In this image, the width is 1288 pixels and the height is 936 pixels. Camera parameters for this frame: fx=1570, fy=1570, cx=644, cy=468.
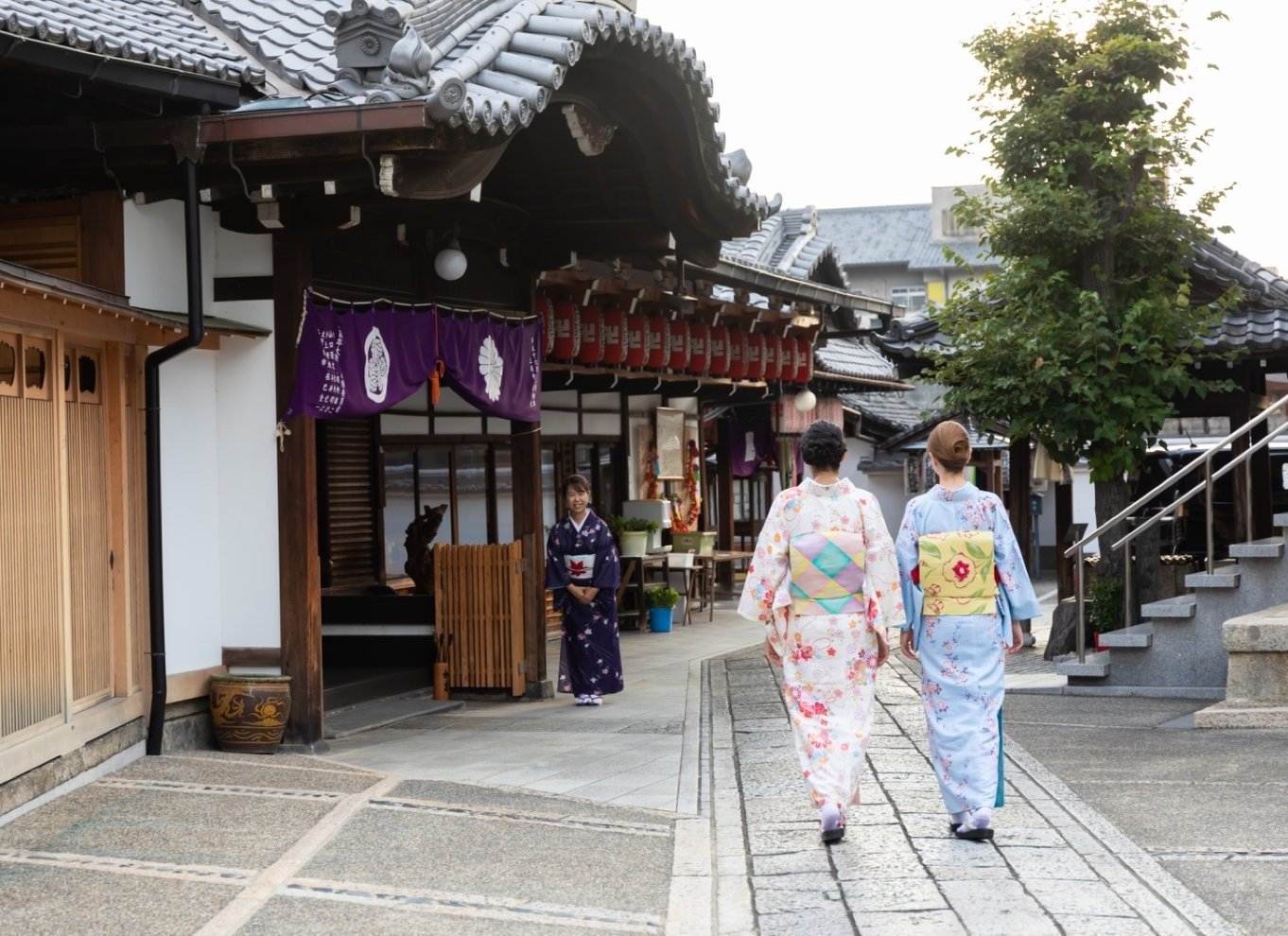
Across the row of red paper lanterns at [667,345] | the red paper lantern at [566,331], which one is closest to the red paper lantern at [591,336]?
the row of red paper lanterns at [667,345]

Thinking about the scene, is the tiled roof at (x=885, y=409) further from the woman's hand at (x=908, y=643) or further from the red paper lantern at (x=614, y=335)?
the woman's hand at (x=908, y=643)

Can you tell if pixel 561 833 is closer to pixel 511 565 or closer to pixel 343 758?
pixel 343 758

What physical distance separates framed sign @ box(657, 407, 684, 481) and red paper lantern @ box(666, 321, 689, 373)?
4281 millimetres

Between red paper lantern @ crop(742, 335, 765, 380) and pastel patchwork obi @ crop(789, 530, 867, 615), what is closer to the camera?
pastel patchwork obi @ crop(789, 530, 867, 615)

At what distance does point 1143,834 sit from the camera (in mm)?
7500

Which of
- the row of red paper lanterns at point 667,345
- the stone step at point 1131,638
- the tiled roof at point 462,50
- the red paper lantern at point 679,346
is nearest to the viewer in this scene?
the tiled roof at point 462,50

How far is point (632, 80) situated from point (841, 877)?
587 cm

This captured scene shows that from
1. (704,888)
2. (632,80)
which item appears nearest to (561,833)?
(704,888)

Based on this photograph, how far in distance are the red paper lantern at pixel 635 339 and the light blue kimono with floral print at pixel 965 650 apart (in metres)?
8.44

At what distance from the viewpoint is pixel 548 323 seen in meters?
14.4

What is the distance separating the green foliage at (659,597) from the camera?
19781 millimetres

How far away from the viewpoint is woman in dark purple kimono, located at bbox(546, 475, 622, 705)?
12.8 metres

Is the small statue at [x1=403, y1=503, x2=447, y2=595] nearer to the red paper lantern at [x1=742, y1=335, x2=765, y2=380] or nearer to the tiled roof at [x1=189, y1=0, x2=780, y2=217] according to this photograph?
the red paper lantern at [x1=742, y1=335, x2=765, y2=380]

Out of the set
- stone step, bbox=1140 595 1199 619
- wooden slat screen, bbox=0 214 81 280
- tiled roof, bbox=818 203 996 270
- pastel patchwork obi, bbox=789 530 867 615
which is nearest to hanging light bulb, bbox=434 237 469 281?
wooden slat screen, bbox=0 214 81 280
